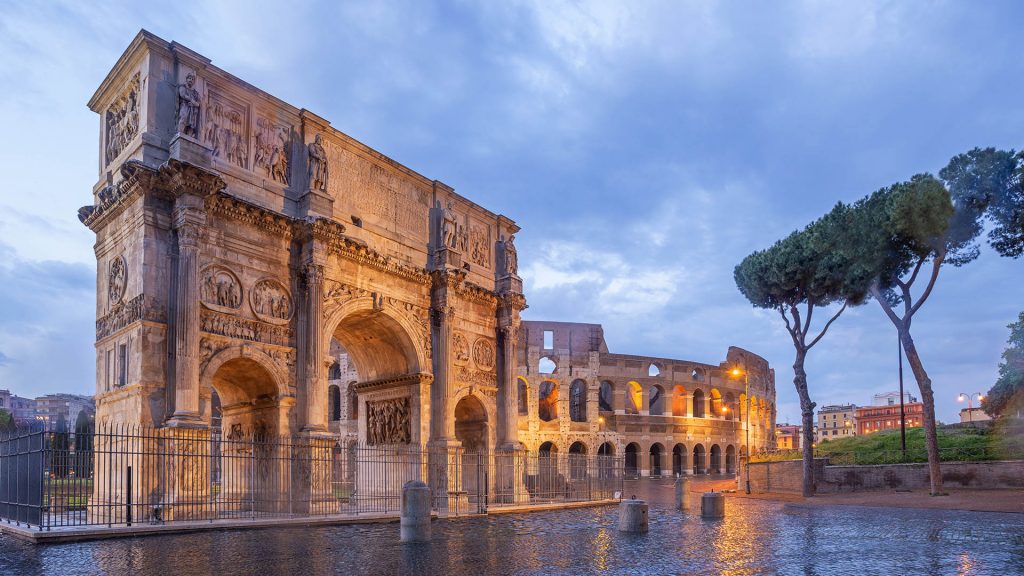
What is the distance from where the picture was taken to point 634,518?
14.8 m

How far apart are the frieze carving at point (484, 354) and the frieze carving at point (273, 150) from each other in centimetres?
847

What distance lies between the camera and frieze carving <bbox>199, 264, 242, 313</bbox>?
658 inches

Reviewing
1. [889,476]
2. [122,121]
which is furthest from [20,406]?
[889,476]

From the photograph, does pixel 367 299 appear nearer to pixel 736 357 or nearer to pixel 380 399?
pixel 380 399

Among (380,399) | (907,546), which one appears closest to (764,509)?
(907,546)

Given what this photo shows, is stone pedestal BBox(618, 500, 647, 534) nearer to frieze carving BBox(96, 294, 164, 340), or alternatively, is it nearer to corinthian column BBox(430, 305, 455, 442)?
corinthian column BBox(430, 305, 455, 442)

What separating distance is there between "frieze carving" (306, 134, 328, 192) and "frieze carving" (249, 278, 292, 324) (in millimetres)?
2673

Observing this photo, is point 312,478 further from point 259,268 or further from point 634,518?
point 634,518

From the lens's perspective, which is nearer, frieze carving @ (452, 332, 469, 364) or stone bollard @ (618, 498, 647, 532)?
stone bollard @ (618, 498, 647, 532)

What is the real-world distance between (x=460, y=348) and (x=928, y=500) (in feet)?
48.4

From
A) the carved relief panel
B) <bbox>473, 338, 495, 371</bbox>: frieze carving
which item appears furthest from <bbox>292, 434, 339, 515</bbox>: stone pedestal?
the carved relief panel

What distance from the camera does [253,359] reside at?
1747 centimetres

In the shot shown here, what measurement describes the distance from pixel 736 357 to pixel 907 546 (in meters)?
47.9

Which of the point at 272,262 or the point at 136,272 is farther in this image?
the point at 272,262
